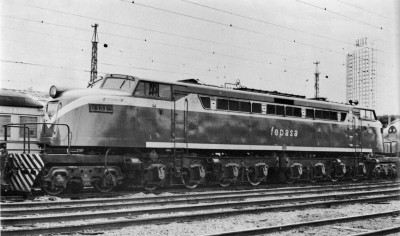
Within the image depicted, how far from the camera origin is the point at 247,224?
9.50m

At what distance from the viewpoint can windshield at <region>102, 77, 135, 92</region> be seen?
47.1 feet

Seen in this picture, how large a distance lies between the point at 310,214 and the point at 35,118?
14.3 m

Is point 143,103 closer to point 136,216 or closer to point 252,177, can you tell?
point 136,216

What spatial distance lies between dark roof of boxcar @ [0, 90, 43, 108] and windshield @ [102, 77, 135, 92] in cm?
780

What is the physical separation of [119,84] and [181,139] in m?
2.89

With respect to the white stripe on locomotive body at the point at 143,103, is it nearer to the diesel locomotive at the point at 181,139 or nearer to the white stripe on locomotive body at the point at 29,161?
the diesel locomotive at the point at 181,139

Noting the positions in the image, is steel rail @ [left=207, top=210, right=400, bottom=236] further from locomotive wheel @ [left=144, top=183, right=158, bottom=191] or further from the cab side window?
the cab side window

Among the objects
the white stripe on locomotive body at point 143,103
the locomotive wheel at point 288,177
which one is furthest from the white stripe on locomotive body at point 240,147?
the white stripe on locomotive body at point 143,103

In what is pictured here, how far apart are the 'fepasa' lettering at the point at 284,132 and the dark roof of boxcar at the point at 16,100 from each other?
11.0 m

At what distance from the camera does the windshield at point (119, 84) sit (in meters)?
14.3

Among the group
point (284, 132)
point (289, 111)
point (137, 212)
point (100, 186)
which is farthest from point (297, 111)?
point (137, 212)

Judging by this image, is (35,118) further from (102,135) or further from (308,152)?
(308,152)

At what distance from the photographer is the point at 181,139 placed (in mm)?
15594

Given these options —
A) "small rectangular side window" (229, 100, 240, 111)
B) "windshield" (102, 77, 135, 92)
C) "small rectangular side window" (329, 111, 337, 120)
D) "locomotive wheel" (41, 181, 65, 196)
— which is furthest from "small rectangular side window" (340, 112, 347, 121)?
"locomotive wheel" (41, 181, 65, 196)
